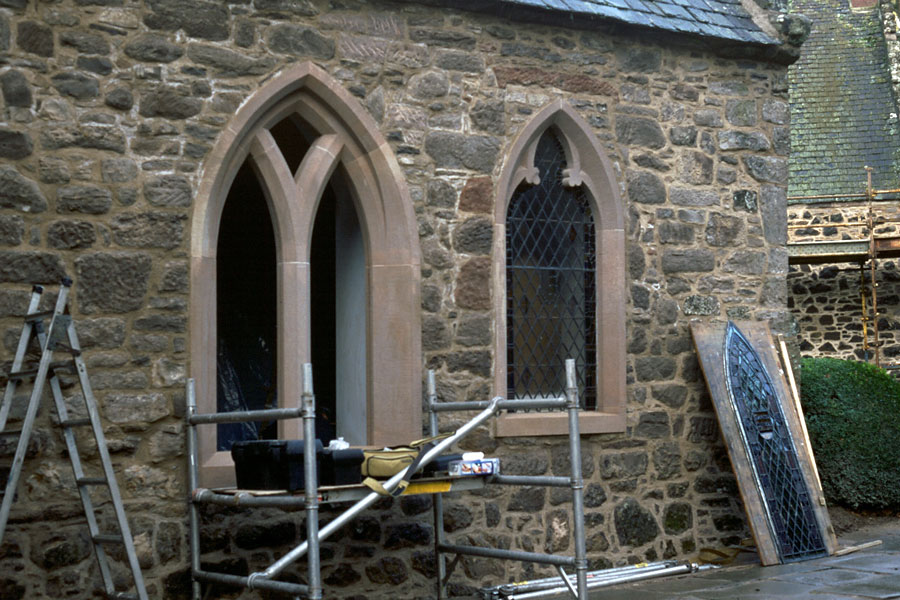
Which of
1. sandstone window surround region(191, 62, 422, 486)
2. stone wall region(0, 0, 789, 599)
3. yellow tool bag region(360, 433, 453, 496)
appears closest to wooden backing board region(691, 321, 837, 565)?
stone wall region(0, 0, 789, 599)

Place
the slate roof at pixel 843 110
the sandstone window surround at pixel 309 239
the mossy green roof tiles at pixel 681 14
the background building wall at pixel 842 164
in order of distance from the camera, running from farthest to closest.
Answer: the slate roof at pixel 843 110 < the background building wall at pixel 842 164 < the mossy green roof tiles at pixel 681 14 < the sandstone window surround at pixel 309 239

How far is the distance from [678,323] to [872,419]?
320 centimetres

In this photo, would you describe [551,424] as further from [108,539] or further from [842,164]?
[842,164]

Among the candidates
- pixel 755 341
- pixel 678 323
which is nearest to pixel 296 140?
pixel 678 323

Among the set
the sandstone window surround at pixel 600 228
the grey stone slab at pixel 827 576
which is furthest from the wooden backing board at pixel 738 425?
the sandstone window surround at pixel 600 228

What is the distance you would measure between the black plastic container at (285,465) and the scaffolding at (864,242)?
593 inches

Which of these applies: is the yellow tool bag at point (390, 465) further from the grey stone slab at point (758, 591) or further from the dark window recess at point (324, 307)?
the dark window recess at point (324, 307)

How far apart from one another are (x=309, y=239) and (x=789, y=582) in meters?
3.80

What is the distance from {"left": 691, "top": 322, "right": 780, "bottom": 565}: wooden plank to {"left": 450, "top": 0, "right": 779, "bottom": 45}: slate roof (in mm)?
2268

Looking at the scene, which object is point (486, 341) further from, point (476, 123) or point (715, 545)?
point (715, 545)

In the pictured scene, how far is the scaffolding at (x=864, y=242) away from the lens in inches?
792

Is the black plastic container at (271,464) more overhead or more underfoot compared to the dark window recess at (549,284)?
more underfoot

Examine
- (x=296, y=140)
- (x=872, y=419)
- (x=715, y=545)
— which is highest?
(x=296, y=140)

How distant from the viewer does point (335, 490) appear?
20.1 ft
